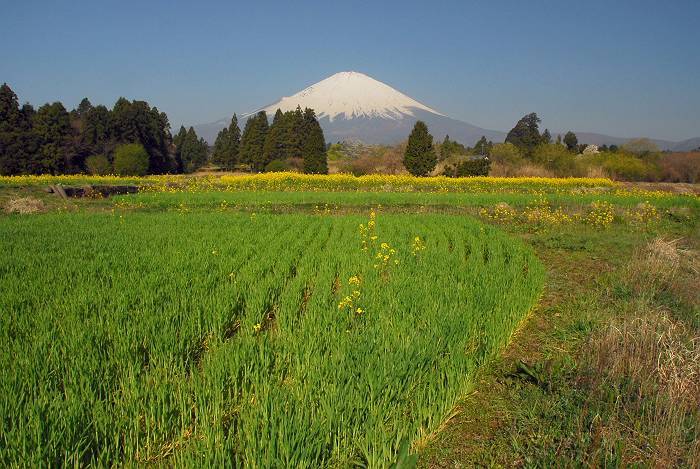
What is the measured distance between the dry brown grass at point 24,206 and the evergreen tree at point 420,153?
2830cm

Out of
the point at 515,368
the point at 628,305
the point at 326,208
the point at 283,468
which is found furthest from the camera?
the point at 326,208

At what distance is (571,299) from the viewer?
6145mm

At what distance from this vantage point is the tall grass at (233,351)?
2404 mm

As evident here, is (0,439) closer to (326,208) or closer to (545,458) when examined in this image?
(545,458)

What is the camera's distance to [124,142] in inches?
1823

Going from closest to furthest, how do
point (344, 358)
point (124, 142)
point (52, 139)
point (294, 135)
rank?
point (344, 358)
point (52, 139)
point (124, 142)
point (294, 135)

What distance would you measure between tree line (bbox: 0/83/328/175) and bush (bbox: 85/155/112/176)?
8 cm

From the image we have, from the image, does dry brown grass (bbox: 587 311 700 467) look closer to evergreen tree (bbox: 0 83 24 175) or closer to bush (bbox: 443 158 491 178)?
bush (bbox: 443 158 491 178)

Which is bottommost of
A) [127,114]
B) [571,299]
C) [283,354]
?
[571,299]

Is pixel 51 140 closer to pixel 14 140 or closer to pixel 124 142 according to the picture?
pixel 14 140

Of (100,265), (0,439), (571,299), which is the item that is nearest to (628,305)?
(571,299)

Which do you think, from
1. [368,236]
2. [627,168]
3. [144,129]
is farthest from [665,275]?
[144,129]

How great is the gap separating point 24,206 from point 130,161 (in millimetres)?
29227

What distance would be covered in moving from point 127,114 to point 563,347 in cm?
5102
